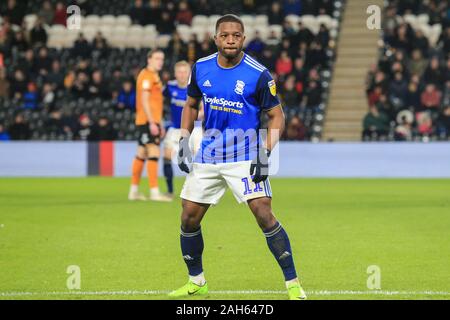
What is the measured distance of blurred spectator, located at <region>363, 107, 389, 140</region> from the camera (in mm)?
22078

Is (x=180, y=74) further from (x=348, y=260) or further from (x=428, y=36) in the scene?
(x=428, y=36)

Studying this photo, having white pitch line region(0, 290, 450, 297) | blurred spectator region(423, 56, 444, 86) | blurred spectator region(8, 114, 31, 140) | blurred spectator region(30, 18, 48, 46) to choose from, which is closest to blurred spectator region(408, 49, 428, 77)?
blurred spectator region(423, 56, 444, 86)

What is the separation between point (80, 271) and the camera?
861cm

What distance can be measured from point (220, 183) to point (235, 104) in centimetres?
61

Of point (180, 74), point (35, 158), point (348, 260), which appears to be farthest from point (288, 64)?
point (348, 260)

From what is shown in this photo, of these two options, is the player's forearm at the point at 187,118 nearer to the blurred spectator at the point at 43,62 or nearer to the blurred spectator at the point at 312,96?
the blurred spectator at the point at 312,96

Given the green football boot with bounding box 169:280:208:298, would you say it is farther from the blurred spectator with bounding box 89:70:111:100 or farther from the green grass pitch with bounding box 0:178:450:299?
the blurred spectator with bounding box 89:70:111:100

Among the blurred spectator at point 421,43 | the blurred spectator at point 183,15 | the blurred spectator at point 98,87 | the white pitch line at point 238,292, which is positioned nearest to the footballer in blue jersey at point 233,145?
the white pitch line at point 238,292

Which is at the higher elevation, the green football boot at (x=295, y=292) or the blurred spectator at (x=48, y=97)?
the green football boot at (x=295, y=292)

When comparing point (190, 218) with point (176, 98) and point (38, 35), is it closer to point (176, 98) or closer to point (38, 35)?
point (176, 98)

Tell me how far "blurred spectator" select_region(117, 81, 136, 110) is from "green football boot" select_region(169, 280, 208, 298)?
1610 cm

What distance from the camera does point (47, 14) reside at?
27.3 m

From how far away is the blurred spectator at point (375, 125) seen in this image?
72.4ft

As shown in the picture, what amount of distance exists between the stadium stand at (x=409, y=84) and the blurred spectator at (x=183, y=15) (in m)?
5.04
